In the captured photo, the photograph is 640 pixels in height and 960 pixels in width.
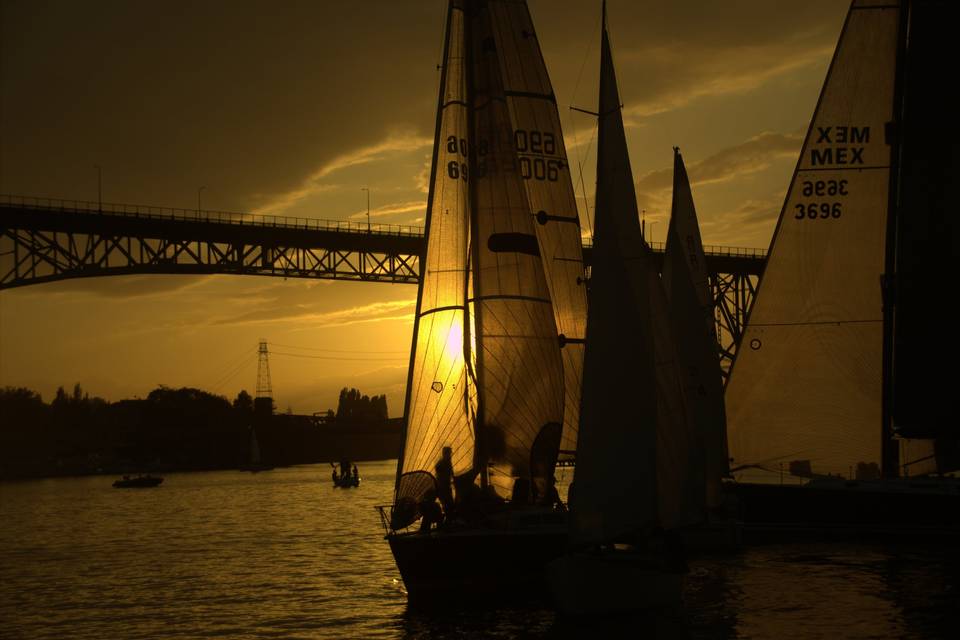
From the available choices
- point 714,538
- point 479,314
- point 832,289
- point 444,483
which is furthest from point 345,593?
point 832,289

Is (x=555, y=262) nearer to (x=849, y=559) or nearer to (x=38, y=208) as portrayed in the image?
(x=849, y=559)

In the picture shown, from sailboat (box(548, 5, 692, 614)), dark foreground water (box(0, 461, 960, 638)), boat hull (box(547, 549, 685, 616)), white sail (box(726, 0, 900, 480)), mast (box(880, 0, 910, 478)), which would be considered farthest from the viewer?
white sail (box(726, 0, 900, 480))

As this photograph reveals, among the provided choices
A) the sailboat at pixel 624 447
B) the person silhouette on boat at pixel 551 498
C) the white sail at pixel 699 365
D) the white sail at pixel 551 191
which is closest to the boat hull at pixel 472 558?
the person silhouette on boat at pixel 551 498

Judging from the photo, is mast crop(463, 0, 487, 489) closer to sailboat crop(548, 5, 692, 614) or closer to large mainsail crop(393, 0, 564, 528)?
large mainsail crop(393, 0, 564, 528)

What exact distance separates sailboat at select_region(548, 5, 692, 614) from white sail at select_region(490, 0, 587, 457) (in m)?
7.03

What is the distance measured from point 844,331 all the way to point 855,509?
398cm

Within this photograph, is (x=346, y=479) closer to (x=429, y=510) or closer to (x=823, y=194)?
(x=823, y=194)

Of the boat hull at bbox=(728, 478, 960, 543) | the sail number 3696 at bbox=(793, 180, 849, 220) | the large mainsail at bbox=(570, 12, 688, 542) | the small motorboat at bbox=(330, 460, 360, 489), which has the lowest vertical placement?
the small motorboat at bbox=(330, 460, 360, 489)

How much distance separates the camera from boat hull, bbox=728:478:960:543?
25234mm

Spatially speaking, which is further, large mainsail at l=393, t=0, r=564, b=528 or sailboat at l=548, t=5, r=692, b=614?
large mainsail at l=393, t=0, r=564, b=528

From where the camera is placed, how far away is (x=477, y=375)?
69.3 ft

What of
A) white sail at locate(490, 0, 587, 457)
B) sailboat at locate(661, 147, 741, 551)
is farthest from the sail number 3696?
white sail at locate(490, 0, 587, 457)

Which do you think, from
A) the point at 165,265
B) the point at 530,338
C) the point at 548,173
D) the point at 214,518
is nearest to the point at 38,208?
the point at 165,265

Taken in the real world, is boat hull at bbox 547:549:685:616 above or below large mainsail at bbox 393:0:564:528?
below
